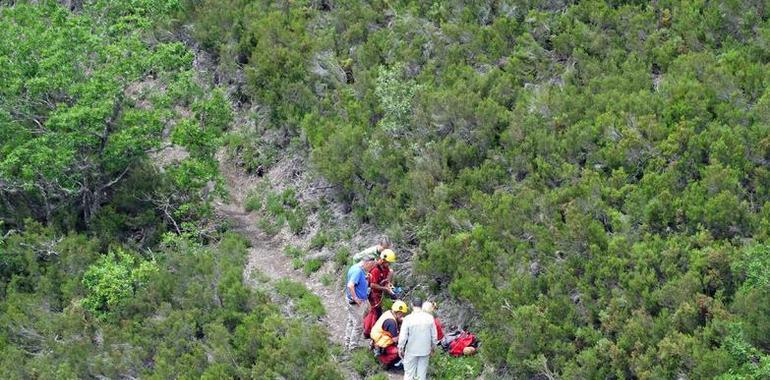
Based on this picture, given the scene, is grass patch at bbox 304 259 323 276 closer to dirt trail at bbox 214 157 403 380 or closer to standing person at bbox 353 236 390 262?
dirt trail at bbox 214 157 403 380

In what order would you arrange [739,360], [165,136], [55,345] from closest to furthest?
1. [739,360]
2. [55,345]
3. [165,136]

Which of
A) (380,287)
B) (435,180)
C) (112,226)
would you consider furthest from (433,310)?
(112,226)

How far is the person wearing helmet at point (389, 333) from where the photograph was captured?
47.2 ft

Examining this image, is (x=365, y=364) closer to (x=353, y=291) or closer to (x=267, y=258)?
(x=353, y=291)

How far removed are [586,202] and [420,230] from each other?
2.90m

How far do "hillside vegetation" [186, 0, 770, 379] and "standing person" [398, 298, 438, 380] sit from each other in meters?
1.03

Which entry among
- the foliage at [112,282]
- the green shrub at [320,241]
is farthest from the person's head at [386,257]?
the foliage at [112,282]

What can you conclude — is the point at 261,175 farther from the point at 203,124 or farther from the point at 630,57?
the point at 630,57

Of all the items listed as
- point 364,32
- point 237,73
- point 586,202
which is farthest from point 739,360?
point 237,73

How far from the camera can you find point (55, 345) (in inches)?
642

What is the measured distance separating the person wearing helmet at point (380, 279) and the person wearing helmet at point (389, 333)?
20.2 inches

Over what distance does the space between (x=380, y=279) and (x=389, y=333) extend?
103cm

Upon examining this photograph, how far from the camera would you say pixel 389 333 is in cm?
1443

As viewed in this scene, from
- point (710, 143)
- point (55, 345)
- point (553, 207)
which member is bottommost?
point (55, 345)
